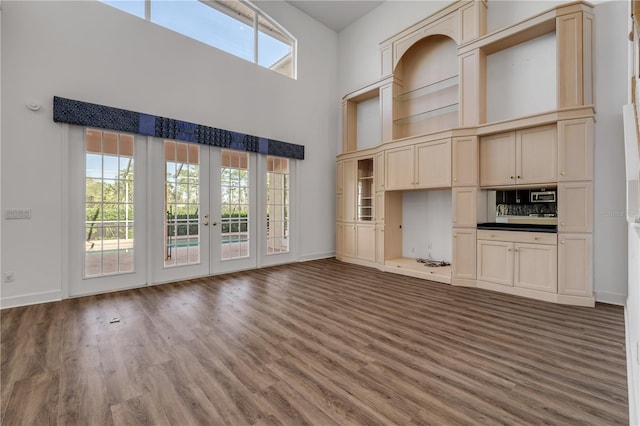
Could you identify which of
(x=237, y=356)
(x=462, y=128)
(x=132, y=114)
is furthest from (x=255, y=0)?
(x=237, y=356)

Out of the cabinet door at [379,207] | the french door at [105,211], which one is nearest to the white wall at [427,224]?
the cabinet door at [379,207]

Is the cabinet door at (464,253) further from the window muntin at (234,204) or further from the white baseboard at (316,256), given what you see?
the window muntin at (234,204)

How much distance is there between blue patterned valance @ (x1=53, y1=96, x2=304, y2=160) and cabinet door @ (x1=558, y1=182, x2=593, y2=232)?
15.3ft

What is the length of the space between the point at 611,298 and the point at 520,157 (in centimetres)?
206

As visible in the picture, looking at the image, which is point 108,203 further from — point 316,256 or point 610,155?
point 610,155

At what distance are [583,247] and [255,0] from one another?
22.7 ft

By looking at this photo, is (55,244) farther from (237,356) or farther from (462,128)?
(462,128)

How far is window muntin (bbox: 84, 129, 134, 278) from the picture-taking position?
3.99 meters

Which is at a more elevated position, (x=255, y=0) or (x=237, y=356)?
(x=255, y=0)

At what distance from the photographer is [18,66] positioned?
3.46m

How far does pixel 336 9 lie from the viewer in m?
6.45

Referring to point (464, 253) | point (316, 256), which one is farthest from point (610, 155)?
point (316, 256)

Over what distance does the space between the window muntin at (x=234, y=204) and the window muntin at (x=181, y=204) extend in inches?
18.0

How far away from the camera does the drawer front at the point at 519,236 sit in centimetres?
368
